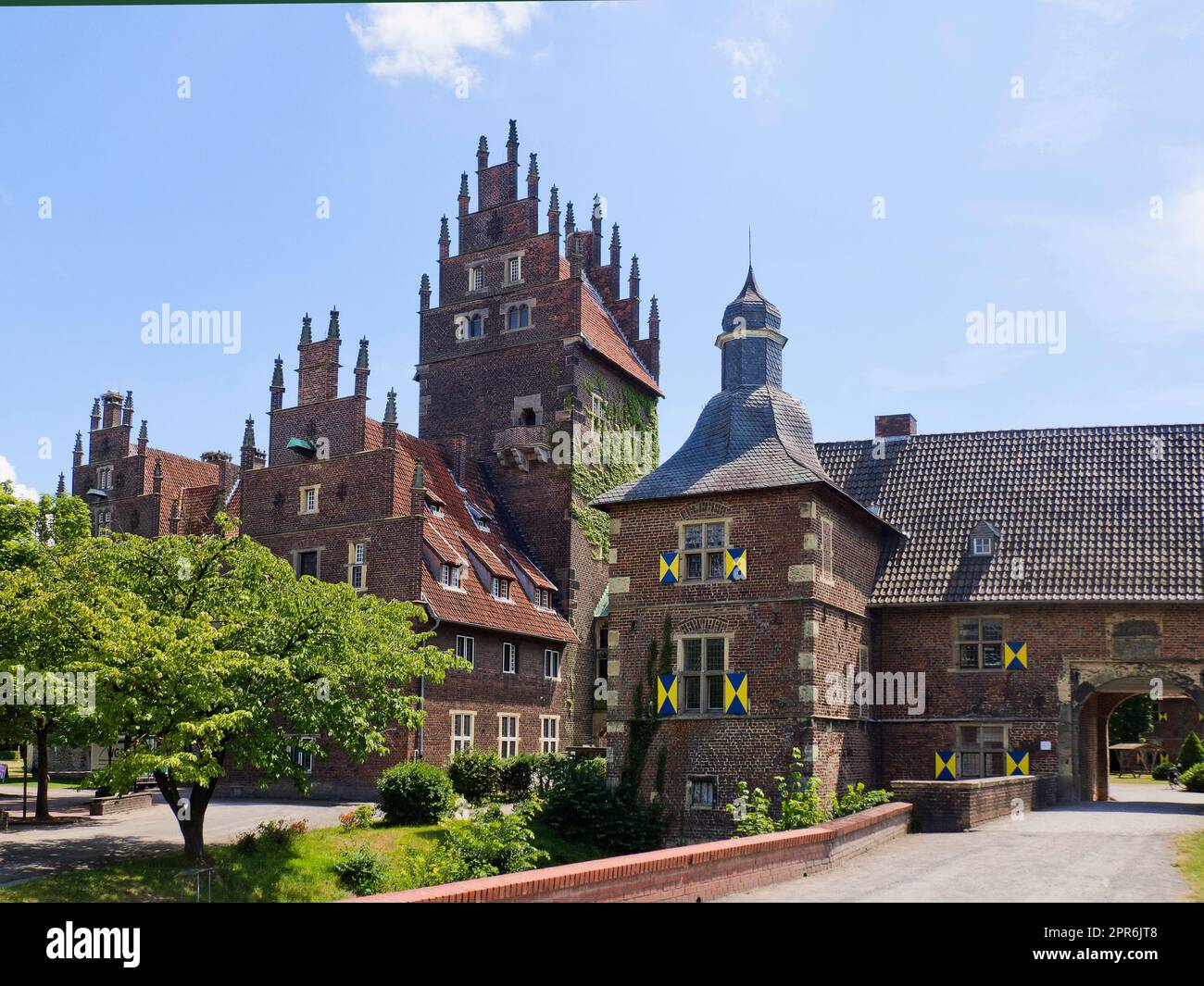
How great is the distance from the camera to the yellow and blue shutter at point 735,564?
2636cm

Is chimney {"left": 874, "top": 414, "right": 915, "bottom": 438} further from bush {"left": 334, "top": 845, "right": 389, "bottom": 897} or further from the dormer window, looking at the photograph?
bush {"left": 334, "top": 845, "right": 389, "bottom": 897}

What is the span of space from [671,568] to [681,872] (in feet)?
48.5

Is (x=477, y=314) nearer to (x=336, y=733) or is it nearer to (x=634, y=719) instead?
(x=634, y=719)

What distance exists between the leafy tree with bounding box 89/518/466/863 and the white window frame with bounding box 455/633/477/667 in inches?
287

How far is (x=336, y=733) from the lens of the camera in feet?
73.9

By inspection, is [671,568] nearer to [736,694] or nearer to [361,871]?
[736,694]

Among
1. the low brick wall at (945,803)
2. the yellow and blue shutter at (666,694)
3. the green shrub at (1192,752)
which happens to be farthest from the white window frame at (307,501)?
the green shrub at (1192,752)

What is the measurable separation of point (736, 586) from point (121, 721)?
12546 mm

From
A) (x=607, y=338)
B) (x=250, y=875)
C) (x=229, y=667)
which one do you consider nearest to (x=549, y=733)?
(x=607, y=338)

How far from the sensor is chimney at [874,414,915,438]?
34.3m

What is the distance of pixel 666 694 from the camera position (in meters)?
26.6
